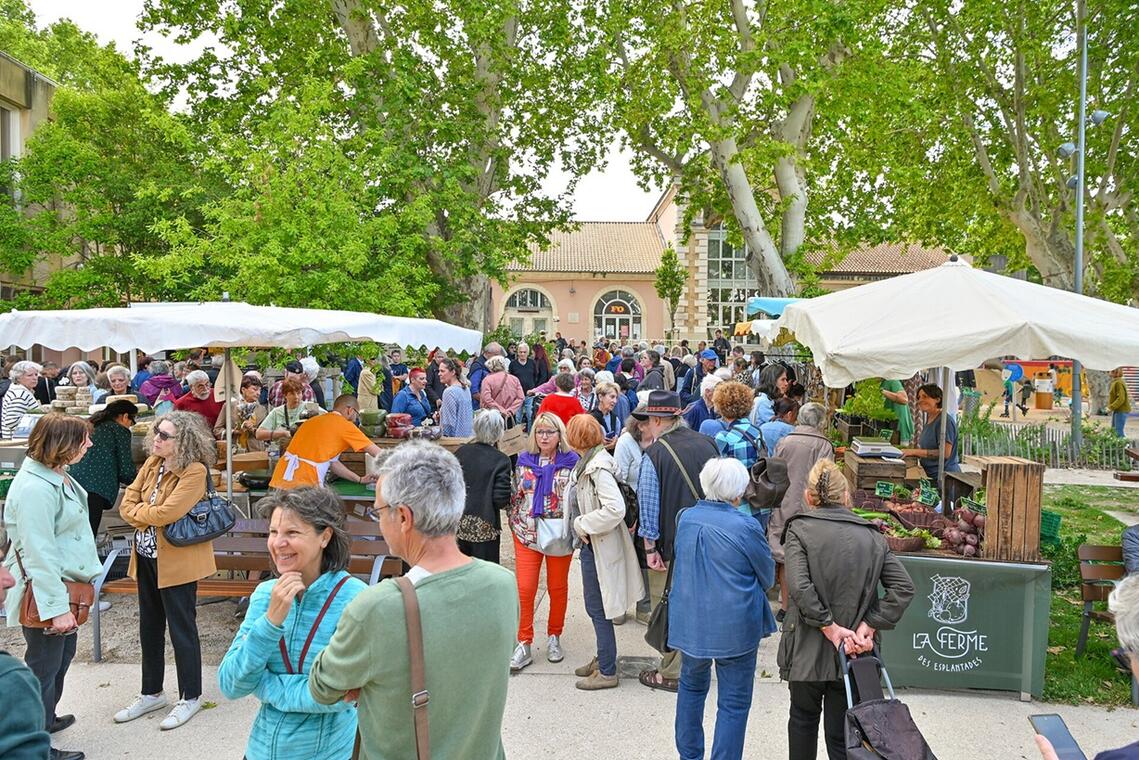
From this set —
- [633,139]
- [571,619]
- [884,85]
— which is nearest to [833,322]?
[571,619]

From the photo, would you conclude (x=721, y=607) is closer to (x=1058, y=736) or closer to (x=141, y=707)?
(x=1058, y=736)

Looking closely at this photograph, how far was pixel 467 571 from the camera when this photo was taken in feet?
7.06

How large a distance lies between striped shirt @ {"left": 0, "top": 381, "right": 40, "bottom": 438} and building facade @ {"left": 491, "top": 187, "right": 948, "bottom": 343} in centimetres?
3489

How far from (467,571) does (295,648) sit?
0.68 meters

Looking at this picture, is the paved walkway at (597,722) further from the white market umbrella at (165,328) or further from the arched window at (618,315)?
the arched window at (618,315)

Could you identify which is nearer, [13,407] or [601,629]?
[601,629]

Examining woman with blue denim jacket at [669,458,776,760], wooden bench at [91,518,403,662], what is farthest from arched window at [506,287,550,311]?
woman with blue denim jacket at [669,458,776,760]

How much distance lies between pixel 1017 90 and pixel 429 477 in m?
18.9

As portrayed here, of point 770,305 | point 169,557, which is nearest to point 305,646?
point 169,557

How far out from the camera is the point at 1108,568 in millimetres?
5145

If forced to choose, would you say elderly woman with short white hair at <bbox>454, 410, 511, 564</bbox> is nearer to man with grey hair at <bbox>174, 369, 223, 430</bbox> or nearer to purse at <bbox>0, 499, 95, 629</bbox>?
purse at <bbox>0, 499, 95, 629</bbox>

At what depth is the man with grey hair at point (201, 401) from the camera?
26.7 ft

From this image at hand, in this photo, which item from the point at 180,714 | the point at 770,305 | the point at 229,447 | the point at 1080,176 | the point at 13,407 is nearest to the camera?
the point at 180,714

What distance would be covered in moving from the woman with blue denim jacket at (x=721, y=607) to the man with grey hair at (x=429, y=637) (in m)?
1.55
